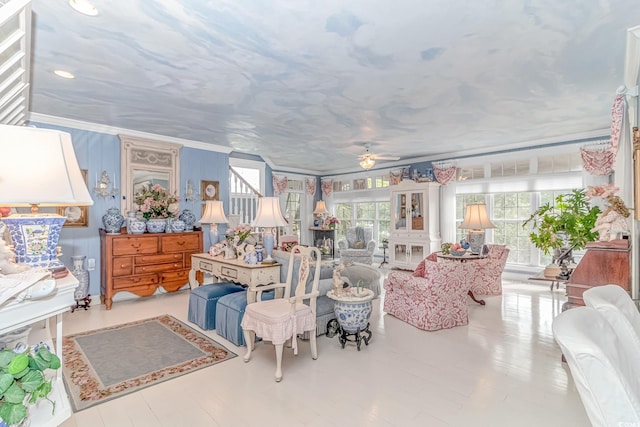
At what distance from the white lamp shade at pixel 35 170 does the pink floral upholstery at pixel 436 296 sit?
334 centimetres

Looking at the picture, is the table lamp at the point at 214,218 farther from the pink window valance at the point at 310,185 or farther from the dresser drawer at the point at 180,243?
the pink window valance at the point at 310,185

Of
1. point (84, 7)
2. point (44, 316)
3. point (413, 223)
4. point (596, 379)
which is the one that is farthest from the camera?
point (413, 223)

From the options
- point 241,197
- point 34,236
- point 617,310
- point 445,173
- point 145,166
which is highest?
point 445,173

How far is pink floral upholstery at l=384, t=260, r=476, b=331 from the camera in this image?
3.64 meters

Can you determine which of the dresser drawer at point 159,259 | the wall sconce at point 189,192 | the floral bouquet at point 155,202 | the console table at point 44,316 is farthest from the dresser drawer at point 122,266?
the console table at point 44,316

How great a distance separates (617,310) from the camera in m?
1.32

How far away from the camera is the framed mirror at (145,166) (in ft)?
16.3

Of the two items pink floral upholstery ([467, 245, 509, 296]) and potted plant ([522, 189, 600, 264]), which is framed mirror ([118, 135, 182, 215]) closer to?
pink floral upholstery ([467, 245, 509, 296])

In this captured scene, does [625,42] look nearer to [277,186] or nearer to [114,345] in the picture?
[114,345]

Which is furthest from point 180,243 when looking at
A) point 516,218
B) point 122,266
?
point 516,218

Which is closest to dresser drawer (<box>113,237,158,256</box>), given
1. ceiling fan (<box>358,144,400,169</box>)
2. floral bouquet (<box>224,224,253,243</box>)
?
floral bouquet (<box>224,224,253,243</box>)

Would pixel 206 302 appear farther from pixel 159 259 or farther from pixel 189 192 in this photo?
pixel 189 192

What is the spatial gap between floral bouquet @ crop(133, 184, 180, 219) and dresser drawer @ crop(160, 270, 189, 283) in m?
0.87

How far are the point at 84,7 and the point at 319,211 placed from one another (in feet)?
23.5
